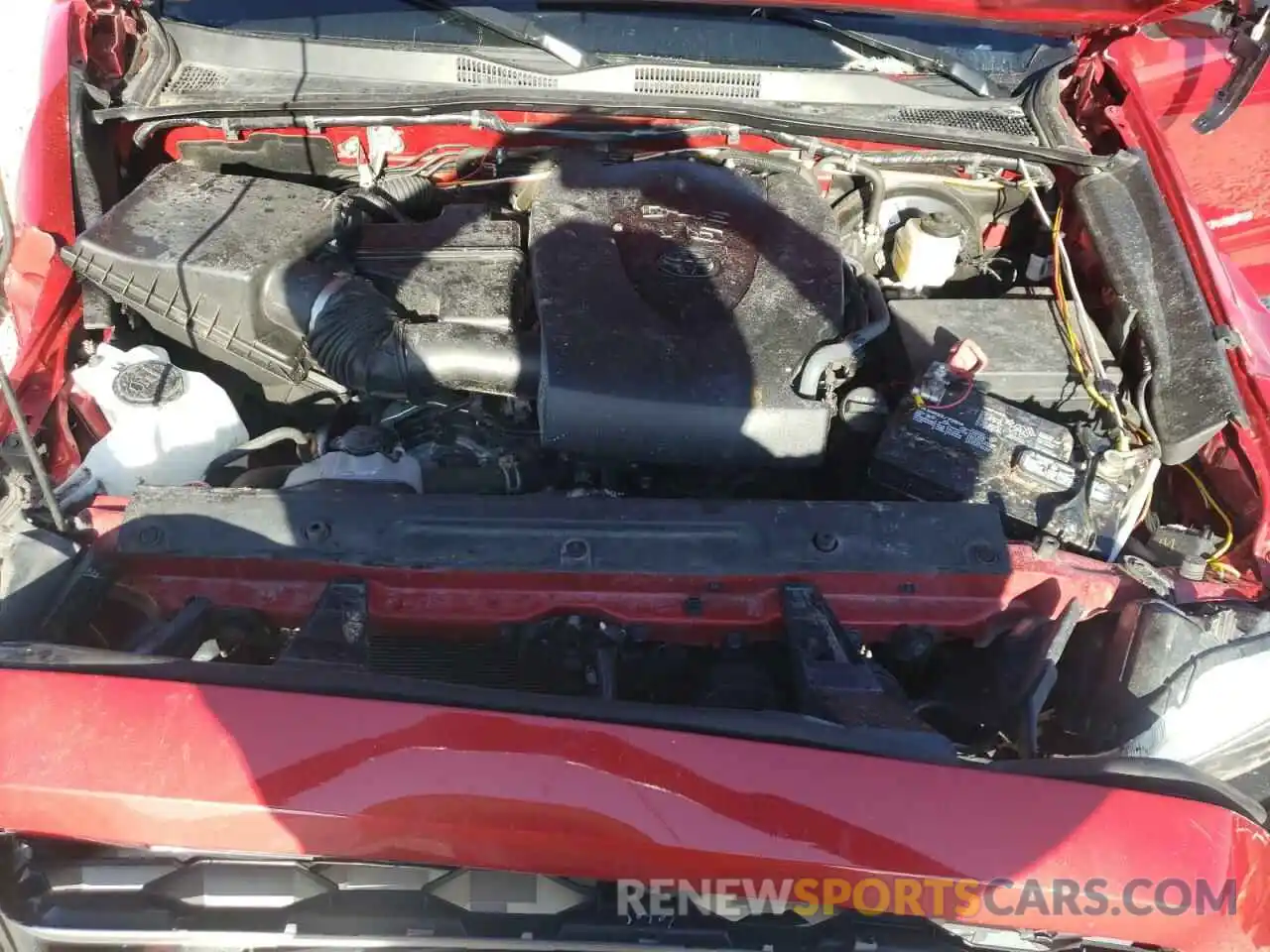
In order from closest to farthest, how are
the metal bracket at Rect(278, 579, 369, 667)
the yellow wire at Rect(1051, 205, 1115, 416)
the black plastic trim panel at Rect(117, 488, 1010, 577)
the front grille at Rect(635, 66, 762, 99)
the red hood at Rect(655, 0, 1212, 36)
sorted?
1. the metal bracket at Rect(278, 579, 369, 667)
2. the black plastic trim panel at Rect(117, 488, 1010, 577)
3. the yellow wire at Rect(1051, 205, 1115, 416)
4. the red hood at Rect(655, 0, 1212, 36)
5. the front grille at Rect(635, 66, 762, 99)

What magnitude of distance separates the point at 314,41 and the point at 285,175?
311 millimetres

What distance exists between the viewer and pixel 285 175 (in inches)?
92.2

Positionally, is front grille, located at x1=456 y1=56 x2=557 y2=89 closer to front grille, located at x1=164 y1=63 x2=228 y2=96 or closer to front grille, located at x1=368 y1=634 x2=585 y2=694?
front grille, located at x1=164 y1=63 x2=228 y2=96

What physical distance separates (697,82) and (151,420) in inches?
55.4

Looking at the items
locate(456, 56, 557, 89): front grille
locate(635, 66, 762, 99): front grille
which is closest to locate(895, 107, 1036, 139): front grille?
locate(635, 66, 762, 99): front grille

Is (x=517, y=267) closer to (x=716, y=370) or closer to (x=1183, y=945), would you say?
(x=716, y=370)

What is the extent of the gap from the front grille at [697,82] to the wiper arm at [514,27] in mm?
134

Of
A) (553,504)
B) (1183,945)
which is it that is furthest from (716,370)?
(1183,945)

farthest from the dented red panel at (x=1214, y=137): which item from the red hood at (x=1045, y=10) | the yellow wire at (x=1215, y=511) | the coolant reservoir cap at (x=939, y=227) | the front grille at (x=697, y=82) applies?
the yellow wire at (x=1215, y=511)

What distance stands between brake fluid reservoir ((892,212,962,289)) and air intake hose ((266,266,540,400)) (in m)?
0.97

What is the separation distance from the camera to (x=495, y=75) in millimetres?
2244

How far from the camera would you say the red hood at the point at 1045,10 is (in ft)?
7.11

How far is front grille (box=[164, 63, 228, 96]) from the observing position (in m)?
2.22

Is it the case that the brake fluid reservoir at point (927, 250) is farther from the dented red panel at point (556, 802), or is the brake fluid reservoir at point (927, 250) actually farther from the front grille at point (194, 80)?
the front grille at point (194, 80)
